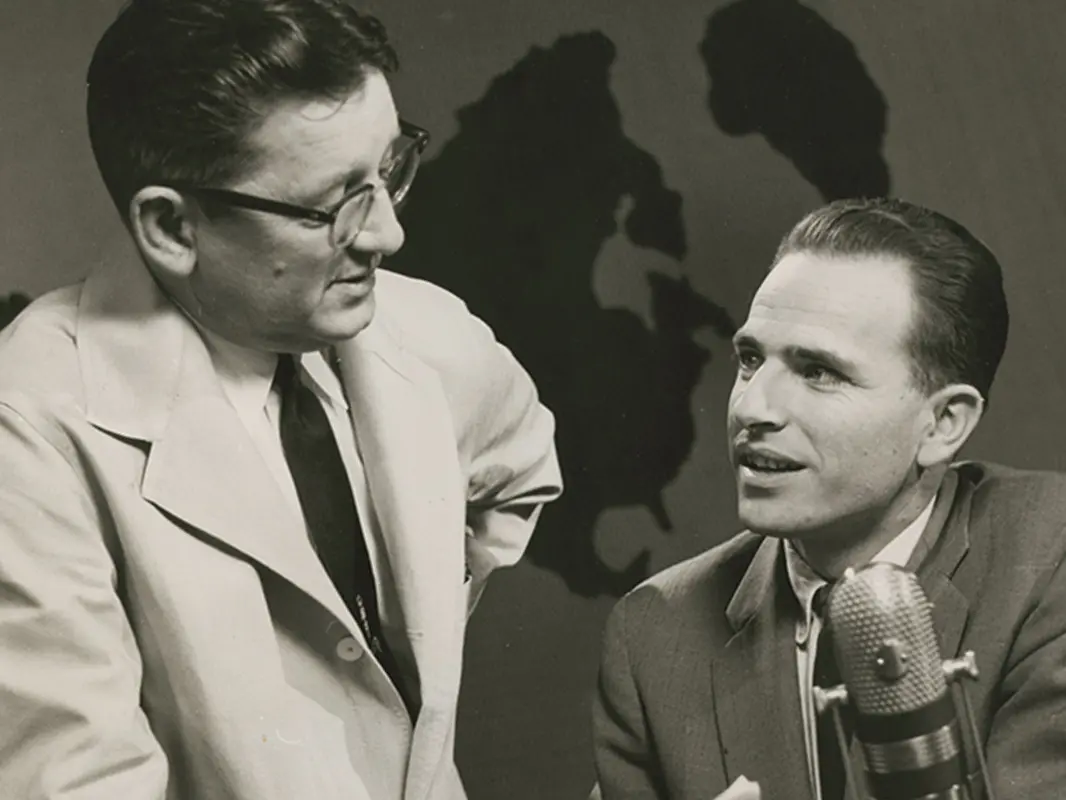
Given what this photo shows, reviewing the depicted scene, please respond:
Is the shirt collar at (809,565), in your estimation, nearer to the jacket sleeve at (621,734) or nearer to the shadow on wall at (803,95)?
the jacket sleeve at (621,734)

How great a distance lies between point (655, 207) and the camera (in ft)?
8.13

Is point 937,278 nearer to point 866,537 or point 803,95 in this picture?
point 866,537

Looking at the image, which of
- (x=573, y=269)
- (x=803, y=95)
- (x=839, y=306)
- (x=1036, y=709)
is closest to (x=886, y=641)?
(x=1036, y=709)

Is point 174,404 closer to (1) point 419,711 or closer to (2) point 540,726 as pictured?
(1) point 419,711

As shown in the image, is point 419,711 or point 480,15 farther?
point 480,15

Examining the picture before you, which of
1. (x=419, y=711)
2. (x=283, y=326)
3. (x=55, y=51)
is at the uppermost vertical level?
(x=55, y=51)

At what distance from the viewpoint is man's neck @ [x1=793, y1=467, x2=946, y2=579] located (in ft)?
6.15

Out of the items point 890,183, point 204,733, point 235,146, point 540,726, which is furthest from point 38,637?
point 890,183

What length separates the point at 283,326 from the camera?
5.77ft

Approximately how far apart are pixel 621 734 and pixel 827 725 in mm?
253

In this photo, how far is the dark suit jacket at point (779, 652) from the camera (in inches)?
68.8

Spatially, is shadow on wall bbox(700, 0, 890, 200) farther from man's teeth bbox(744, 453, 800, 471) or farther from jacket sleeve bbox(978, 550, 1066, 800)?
jacket sleeve bbox(978, 550, 1066, 800)

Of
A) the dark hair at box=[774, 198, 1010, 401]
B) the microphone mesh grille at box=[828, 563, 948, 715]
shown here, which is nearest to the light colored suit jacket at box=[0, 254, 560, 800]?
the dark hair at box=[774, 198, 1010, 401]

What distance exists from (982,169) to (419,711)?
1.22 meters
